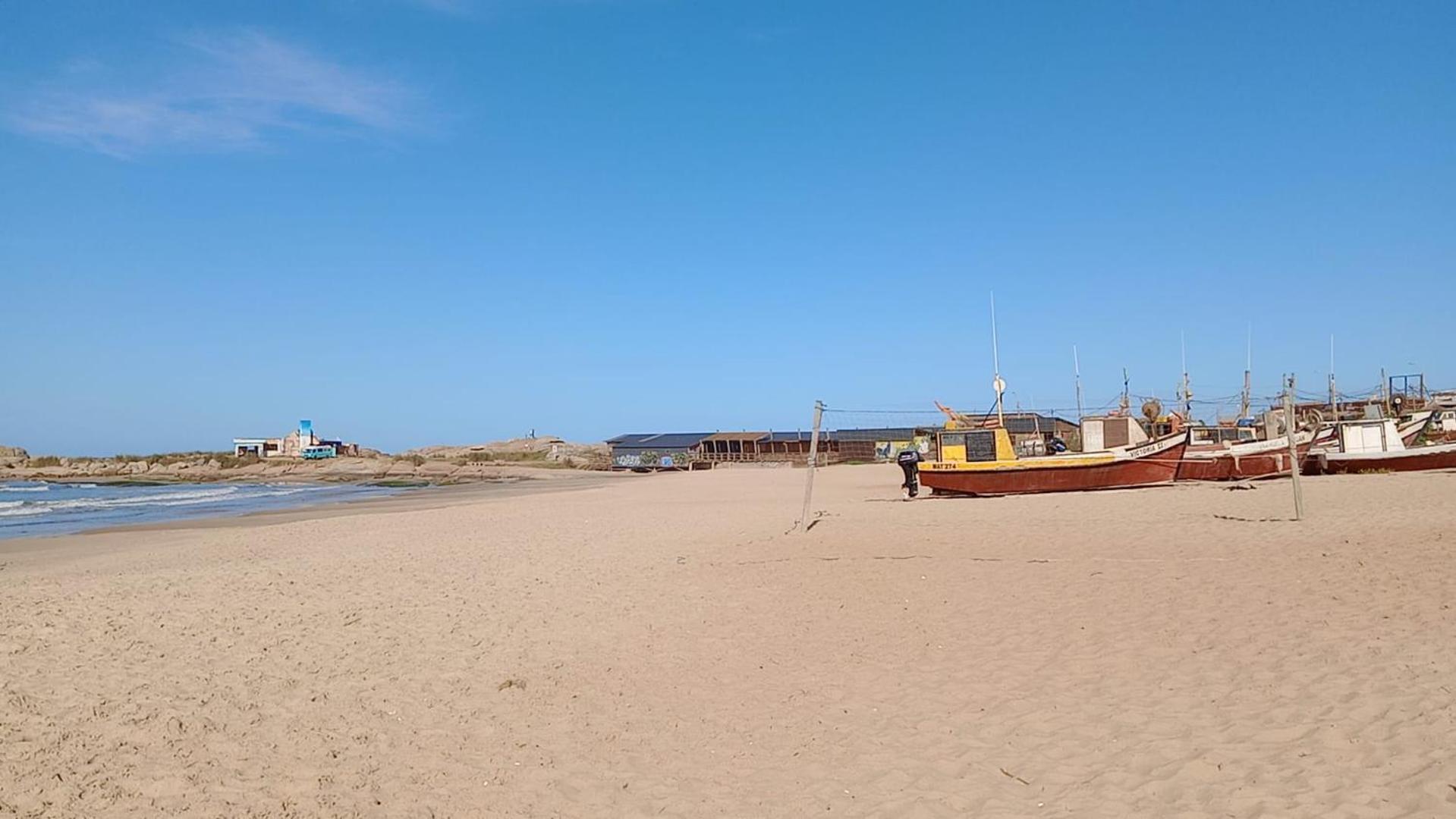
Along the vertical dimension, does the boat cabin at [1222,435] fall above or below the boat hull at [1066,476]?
above

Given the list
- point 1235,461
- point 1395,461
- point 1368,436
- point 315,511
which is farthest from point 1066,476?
point 315,511

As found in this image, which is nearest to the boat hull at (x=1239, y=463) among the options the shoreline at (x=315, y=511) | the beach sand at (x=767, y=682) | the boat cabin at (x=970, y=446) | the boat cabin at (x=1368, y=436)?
the boat cabin at (x=1368, y=436)

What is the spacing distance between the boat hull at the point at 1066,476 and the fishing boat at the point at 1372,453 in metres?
6.05

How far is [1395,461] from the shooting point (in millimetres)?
24203

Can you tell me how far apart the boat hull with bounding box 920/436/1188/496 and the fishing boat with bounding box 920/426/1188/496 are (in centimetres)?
2

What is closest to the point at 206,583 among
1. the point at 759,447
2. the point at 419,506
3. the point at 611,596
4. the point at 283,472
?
the point at 611,596

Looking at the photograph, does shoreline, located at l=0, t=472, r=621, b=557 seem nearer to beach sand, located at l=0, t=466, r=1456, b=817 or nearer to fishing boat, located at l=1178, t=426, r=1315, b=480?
beach sand, located at l=0, t=466, r=1456, b=817

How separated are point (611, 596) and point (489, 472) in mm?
54969

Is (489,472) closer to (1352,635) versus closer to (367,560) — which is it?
(367,560)

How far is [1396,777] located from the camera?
14.6 ft

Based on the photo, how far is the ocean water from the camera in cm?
2786

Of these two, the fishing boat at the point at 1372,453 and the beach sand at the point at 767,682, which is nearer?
the beach sand at the point at 767,682

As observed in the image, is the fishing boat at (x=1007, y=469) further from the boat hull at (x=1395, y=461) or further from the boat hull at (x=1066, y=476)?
the boat hull at (x=1395, y=461)

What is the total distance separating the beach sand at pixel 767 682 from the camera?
491cm
